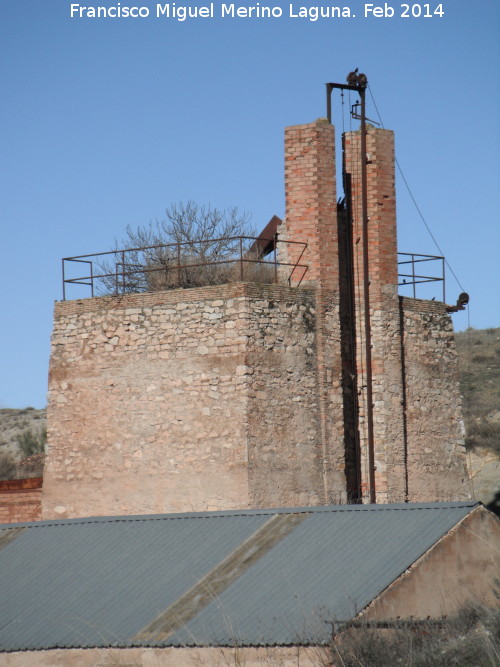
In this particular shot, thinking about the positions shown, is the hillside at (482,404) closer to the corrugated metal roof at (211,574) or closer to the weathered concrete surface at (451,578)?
the corrugated metal roof at (211,574)

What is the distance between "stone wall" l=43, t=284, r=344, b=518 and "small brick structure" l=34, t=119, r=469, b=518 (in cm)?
2

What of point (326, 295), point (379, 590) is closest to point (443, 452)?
point (326, 295)

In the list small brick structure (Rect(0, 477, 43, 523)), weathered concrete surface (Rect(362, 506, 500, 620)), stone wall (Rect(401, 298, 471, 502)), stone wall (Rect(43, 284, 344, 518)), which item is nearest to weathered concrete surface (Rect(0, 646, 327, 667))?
weathered concrete surface (Rect(362, 506, 500, 620))

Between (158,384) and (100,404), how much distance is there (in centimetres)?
125

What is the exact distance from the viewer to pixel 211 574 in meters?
14.2

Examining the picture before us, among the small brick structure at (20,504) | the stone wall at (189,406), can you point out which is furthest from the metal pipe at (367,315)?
the small brick structure at (20,504)

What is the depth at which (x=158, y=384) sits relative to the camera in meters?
19.7

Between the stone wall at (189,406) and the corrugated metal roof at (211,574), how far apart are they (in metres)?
2.84

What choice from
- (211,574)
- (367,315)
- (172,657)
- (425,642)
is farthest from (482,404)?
(425,642)

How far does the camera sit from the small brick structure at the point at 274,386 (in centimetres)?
1908

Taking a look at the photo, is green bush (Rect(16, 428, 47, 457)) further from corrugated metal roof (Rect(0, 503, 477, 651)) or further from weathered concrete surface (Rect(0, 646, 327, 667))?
weathered concrete surface (Rect(0, 646, 327, 667))

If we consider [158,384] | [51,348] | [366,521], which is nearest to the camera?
[366,521]

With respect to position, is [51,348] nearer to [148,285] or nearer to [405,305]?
[148,285]

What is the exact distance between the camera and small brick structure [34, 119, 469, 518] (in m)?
19.1
